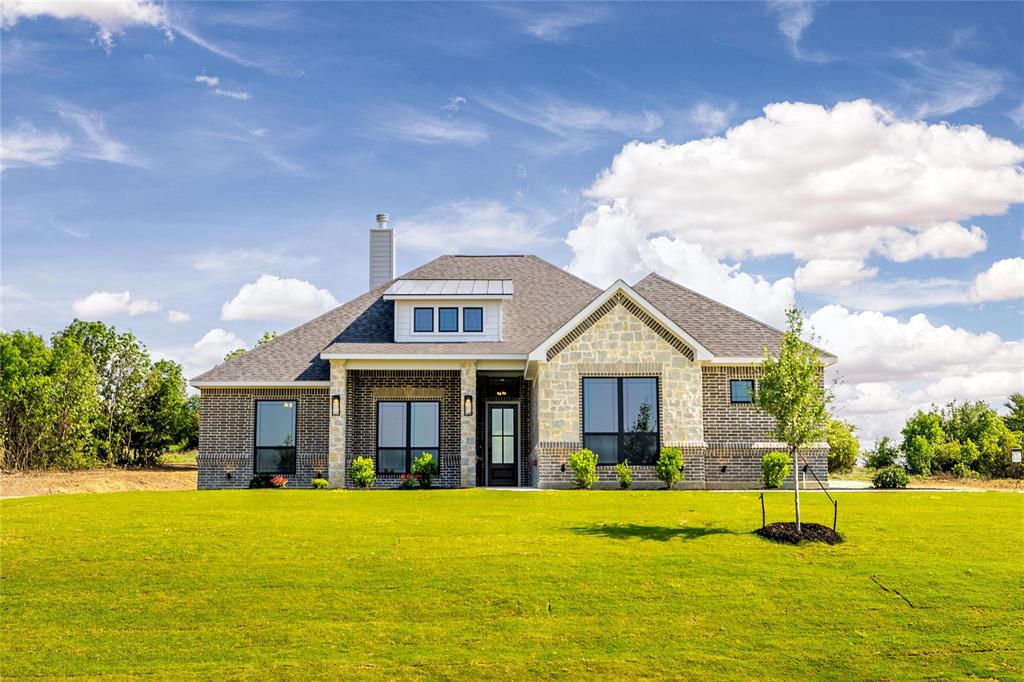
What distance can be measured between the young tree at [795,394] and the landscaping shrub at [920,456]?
20.2 m

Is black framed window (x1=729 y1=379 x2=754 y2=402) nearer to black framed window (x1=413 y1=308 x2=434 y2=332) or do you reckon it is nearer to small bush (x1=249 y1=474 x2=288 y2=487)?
black framed window (x1=413 y1=308 x2=434 y2=332)

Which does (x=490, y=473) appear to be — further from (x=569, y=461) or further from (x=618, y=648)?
(x=618, y=648)

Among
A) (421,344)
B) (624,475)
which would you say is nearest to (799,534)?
(624,475)

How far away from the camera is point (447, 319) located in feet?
93.6

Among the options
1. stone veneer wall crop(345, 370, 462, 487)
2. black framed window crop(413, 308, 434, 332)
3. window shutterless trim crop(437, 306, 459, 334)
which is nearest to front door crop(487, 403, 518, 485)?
stone veneer wall crop(345, 370, 462, 487)

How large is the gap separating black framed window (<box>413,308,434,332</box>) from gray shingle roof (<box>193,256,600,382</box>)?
80 centimetres

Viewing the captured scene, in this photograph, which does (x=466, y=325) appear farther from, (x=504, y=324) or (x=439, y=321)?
(x=504, y=324)

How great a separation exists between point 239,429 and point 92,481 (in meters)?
9.95

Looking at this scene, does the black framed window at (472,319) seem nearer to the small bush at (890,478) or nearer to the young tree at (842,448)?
the small bush at (890,478)

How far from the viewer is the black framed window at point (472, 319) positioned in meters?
28.4

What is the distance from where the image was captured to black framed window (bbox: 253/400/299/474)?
27562 millimetres

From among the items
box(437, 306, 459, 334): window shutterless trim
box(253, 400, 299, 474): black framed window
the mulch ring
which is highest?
box(437, 306, 459, 334): window shutterless trim

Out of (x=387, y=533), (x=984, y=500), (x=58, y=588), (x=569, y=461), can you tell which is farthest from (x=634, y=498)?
(x=58, y=588)

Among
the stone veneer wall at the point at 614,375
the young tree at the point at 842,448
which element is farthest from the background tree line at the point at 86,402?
the young tree at the point at 842,448
